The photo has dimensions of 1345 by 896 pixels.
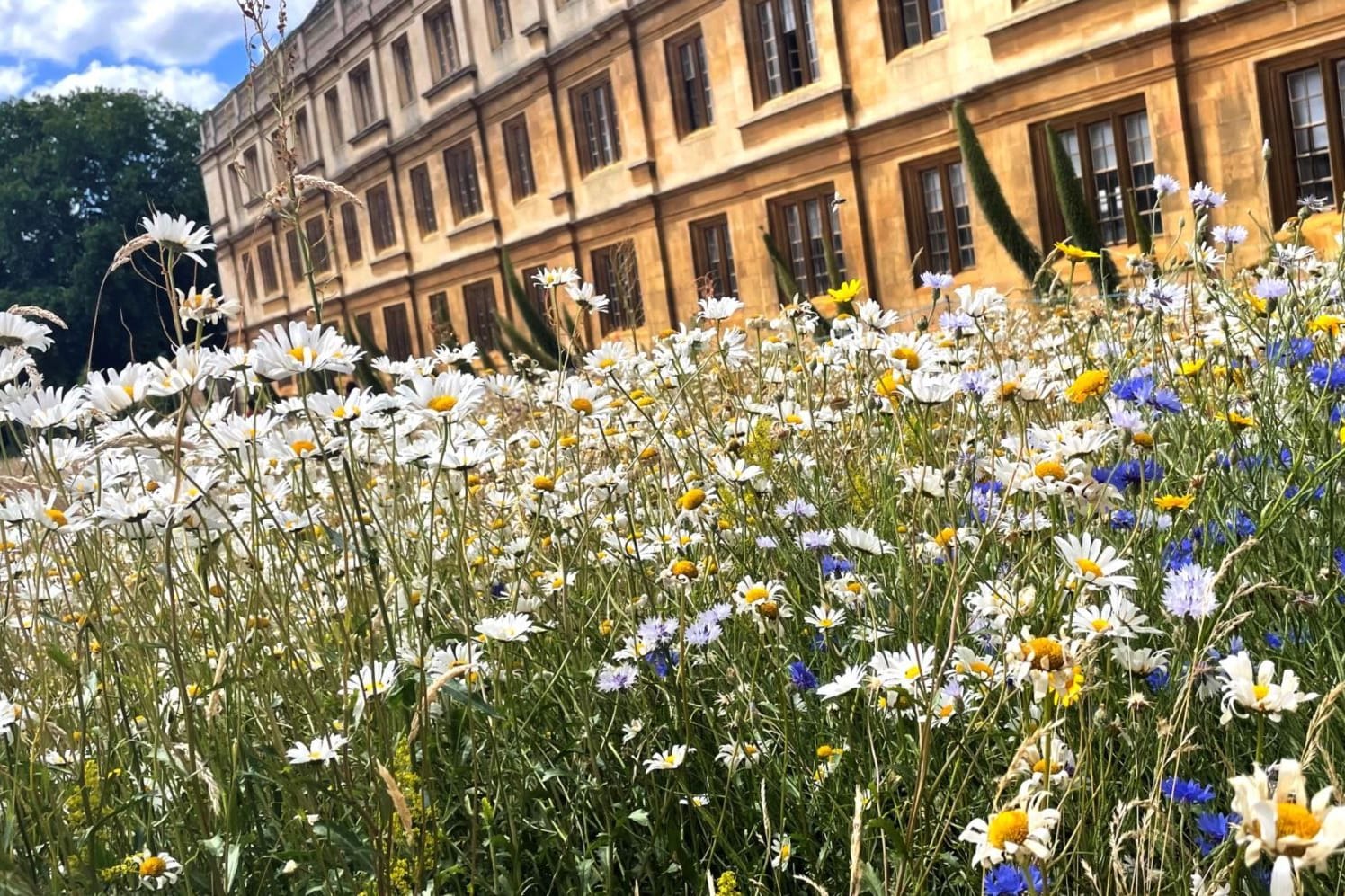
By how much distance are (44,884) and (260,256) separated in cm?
3658

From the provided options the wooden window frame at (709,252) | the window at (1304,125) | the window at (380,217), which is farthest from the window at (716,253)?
the window at (380,217)

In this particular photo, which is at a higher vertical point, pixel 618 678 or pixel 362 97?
pixel 362 97

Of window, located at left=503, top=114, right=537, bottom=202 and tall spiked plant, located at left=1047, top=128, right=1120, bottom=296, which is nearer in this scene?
tall spiked plant, located at left=1047, top=128, right=1120, bottom=296

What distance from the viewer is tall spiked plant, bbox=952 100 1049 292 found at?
12.5 metres


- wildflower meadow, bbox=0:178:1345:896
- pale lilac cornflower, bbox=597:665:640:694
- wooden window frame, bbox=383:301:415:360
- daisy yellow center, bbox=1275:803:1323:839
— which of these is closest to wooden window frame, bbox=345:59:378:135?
wooden window frame, bbox=383:301:415:360

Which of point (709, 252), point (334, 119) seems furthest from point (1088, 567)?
point (334, 119)

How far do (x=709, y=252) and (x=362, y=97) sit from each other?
14.0 m

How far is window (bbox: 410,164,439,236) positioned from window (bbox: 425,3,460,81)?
7.45ft

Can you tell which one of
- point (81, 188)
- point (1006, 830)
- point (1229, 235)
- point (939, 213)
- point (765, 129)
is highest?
point (81, 188)

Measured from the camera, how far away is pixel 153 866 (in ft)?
5.25

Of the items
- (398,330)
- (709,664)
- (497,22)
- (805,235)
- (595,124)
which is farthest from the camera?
(398,330)

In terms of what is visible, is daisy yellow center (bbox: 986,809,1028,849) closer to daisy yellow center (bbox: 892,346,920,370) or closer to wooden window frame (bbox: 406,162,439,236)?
daisy yellow center (bbox: 892,346,920,370)

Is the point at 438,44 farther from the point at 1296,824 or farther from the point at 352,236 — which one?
the point at 1296,824

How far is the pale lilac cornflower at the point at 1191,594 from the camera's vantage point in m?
1.34
